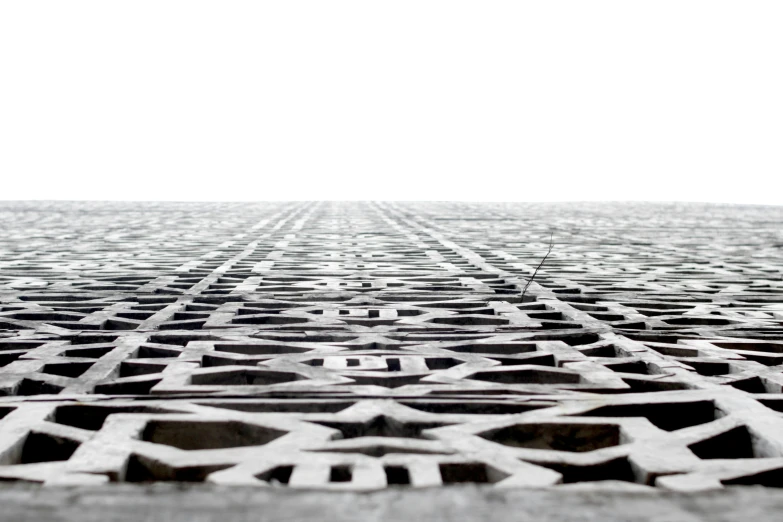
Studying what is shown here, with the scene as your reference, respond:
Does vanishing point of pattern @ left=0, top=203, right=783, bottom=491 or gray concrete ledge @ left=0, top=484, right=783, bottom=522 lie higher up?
gray concrete ledge @ left=0, top=484, right=783, bottom=522

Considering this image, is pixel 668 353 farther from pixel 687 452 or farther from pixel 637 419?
pixel 687 452

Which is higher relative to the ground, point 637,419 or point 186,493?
point 186,493

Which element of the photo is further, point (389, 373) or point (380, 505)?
point (389, 373)

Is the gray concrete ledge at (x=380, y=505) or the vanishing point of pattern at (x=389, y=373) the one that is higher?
the gray concrete ledge at (x=380, y=505)

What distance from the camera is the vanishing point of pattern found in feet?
5.98

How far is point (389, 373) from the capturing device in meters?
2.64

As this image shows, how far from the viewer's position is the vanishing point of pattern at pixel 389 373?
1823 mm

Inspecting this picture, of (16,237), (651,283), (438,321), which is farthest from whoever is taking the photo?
(16,237)

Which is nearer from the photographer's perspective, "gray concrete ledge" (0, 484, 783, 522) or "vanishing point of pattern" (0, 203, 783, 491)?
"gray concrete ledge" (0, 484, 783, 522)

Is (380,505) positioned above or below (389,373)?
above

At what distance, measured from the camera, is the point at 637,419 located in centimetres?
217

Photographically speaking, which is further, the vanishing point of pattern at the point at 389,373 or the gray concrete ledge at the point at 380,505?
the vanishing point of pattern at the point at 389,373

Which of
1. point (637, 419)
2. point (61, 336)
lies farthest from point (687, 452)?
point (61, 336)

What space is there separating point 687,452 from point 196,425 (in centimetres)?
119
